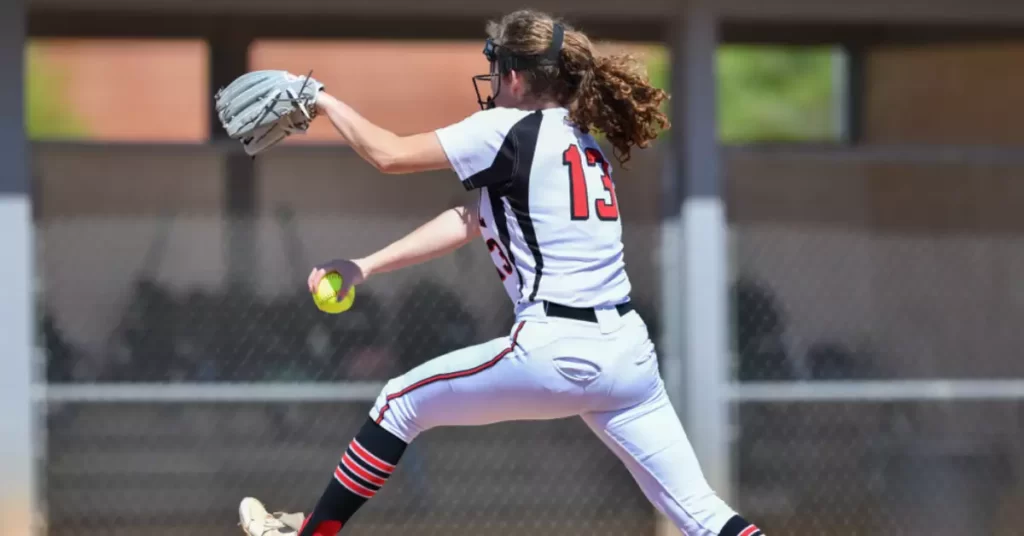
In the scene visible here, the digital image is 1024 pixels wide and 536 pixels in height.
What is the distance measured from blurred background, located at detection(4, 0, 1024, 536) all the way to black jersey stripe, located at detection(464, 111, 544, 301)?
93.1 inches

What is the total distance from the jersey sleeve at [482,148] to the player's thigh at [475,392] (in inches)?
17.0

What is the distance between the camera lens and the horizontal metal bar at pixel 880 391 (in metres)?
6.04

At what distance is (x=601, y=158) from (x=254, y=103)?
3.14 feet

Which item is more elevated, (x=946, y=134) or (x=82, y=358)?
(x=946, y=134)

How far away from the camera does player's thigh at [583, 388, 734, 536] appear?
11.4 ft

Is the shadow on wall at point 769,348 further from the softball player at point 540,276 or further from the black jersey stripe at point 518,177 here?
the black jersey stripe at point 518,177

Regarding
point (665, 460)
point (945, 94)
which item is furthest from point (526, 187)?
point (945, 94)

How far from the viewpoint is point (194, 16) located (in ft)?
19.6

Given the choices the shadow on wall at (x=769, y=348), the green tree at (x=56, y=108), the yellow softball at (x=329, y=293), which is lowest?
the green tree at (x=56, y=108)

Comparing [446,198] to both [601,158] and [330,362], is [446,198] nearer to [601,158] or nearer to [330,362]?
[330,362]

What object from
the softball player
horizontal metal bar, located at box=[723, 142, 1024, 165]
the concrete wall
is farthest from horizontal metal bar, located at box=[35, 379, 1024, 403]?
the softball player

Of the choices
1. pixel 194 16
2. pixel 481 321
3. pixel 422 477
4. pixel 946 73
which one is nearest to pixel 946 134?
pixel 946 73

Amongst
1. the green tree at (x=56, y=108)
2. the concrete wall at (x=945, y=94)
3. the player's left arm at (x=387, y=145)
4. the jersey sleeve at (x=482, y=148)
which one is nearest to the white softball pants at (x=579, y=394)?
the jersey sleeve at (x=482, y=148)

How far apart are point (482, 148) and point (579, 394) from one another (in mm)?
694
